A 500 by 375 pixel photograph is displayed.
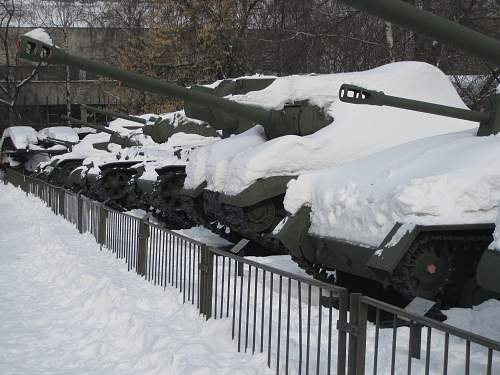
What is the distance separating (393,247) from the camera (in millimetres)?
5184

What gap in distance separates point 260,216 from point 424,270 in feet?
13.6

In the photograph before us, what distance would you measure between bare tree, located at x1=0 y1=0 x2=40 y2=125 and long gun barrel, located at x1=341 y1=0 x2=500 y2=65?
134 feet

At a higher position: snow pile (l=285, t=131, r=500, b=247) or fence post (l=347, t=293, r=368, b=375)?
snow pile (l=285, t=131, r=500, b=247)

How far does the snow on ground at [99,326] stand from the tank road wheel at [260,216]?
70.0 inches

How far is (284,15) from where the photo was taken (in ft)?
80.4

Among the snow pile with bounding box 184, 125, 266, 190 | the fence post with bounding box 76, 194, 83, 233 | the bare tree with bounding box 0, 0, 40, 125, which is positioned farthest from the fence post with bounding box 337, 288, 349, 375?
the bare tree with bounding box 0, 0, 40, 125

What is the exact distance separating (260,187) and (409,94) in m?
2.41

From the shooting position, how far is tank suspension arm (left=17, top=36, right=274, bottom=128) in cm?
770

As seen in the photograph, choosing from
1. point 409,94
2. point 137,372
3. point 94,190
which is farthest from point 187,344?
point 94,190

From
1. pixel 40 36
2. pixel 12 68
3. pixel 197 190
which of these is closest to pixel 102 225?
pixel 197 190

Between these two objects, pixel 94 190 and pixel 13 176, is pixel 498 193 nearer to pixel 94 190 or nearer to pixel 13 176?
pixel 94 190

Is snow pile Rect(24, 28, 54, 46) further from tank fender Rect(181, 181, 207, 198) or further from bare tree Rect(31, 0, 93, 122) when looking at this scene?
bare tree Rect(31, 0, 93, 122)

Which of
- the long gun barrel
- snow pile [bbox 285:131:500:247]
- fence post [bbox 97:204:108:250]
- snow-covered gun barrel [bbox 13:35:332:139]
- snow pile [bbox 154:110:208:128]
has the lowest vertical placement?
fence post [bbox 97:204:108:250]

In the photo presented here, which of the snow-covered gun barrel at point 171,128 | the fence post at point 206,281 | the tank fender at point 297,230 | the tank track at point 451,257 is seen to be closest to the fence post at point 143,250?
the tank fender at point 297,230
